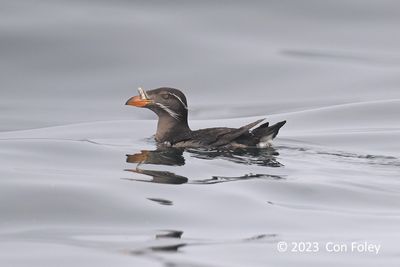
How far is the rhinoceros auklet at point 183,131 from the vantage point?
46.9 feet

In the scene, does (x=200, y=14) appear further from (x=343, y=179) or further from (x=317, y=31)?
(x=343, y=179)

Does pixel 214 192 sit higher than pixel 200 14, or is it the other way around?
pixel 200 14

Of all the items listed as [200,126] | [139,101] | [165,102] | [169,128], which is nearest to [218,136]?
[169,128]

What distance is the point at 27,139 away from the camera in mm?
16094

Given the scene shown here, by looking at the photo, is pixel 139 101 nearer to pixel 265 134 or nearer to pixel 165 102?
pixel 165 102

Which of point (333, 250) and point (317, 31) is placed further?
point (317, 31)

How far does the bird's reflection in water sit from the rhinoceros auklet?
0.33ft

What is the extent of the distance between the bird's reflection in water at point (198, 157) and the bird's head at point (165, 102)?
1.94ft

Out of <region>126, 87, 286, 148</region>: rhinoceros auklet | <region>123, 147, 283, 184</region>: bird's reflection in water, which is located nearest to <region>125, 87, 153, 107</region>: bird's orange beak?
<region>126, 87, 286, 148</region>: rhinoceros auklet

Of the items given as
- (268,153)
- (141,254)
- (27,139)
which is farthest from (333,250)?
(27,139)

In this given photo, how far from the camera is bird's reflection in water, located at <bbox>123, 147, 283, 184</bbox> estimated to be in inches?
492

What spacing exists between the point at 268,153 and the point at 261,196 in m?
3.01

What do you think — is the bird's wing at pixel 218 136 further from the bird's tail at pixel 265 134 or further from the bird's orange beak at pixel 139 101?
the bird's orange beak at pixel 139 101

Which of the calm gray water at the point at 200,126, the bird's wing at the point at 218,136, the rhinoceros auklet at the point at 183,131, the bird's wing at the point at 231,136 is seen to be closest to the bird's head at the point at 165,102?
the rhinoceros auklet at the point at 183,131
